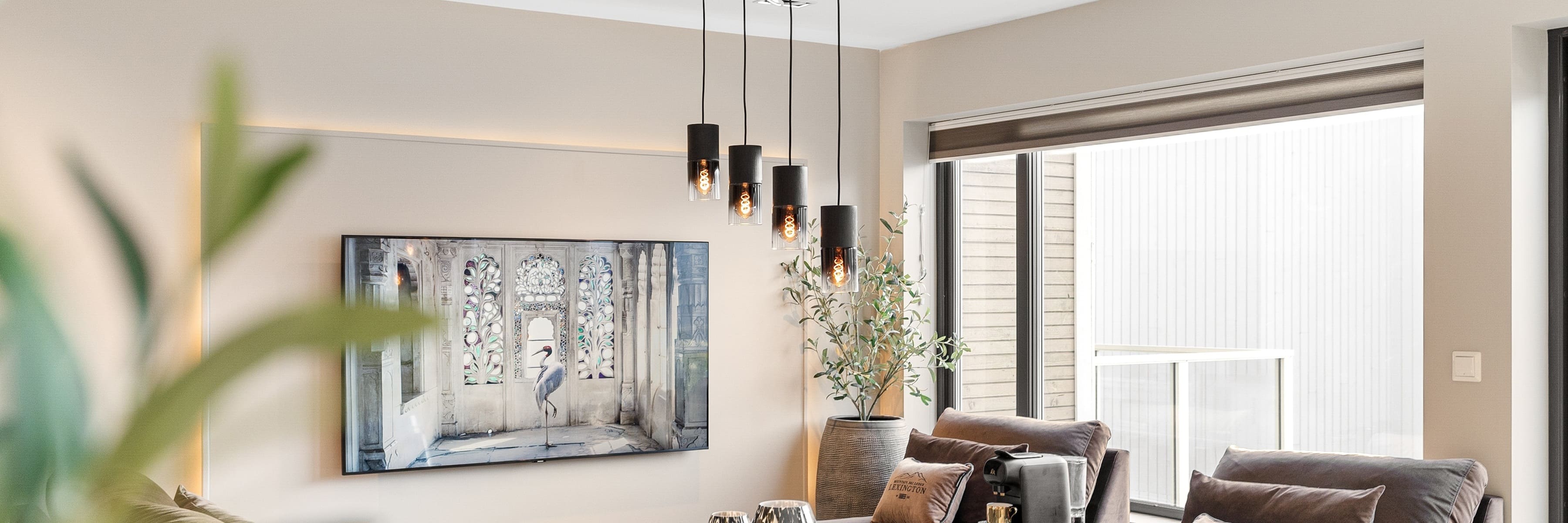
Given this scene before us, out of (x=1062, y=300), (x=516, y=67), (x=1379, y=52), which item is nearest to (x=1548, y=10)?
(x=1379, y=52)

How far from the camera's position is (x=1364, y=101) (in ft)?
12.9

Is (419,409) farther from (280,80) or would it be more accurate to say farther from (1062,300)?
(1062,300)

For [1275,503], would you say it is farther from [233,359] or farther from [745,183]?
[233,359]

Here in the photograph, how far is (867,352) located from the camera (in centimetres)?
552

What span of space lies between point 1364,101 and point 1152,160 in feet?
3.47

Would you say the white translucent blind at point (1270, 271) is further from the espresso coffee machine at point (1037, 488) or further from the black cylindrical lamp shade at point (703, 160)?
the black cylindrical lamp shade at point (703, 160)

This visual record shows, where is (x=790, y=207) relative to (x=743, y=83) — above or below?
below

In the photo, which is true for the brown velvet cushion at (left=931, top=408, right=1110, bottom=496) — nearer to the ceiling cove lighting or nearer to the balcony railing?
the balcony railing

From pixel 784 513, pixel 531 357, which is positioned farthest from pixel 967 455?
pixel 531 357

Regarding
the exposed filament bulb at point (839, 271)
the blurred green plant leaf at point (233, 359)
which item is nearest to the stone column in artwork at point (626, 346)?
the exposed filament bulb at point (839, 271)

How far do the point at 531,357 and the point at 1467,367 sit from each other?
10.9ft

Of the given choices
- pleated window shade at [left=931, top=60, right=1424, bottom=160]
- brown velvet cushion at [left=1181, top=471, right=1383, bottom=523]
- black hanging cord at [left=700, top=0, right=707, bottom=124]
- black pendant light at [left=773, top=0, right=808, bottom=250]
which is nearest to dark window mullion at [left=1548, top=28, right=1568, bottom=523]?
pleated window shade at [left=931, top=60, right=1424, bottom=160]

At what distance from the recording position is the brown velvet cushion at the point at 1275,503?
3.19 metres

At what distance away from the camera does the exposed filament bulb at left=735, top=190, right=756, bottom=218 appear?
3422 mm
